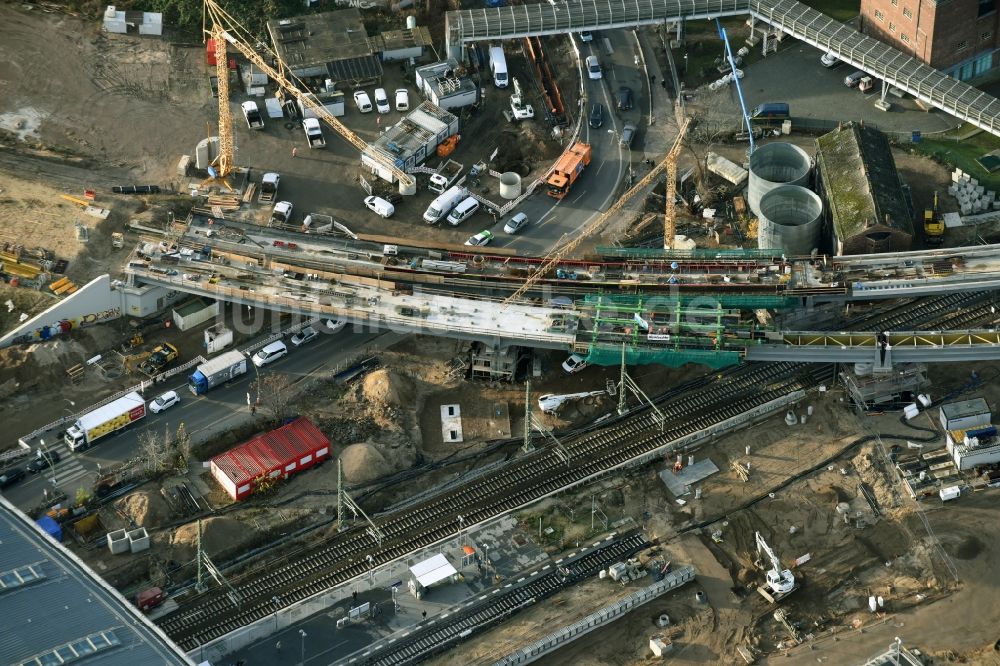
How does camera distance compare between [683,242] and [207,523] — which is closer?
[207,523]

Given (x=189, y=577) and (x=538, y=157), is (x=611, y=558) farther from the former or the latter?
(x=538, y=157)

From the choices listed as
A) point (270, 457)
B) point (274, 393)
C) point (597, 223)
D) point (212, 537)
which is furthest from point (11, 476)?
point (597, 223)

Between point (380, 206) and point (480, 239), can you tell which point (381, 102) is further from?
point (480, 239)

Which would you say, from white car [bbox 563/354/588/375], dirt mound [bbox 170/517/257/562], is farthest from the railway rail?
white car [bbox 563/354/588/375]

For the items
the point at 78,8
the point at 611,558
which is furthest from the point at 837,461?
the point at 78,8

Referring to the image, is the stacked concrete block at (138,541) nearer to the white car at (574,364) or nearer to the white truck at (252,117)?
the white car at (574,364)
